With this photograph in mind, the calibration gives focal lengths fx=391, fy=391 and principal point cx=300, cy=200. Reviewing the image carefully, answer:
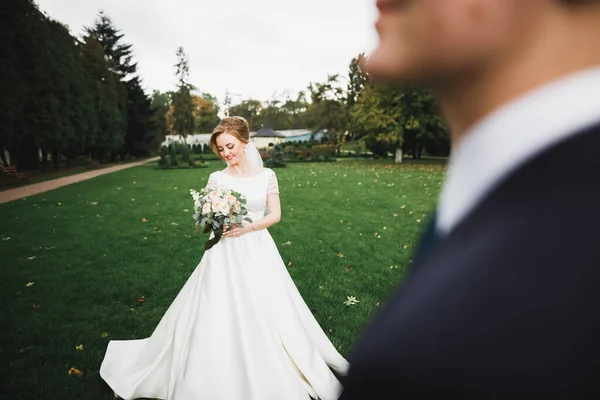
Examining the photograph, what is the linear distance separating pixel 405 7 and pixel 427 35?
58 mm

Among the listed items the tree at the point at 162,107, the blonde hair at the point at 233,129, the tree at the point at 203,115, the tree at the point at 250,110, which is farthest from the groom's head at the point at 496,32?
the tree at the point at 250,110

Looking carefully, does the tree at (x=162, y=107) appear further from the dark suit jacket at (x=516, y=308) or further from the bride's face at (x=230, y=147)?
the dark suit jacket at (x=516, y=308)

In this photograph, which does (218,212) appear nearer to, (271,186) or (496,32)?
(271,186)

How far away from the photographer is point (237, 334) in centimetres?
345

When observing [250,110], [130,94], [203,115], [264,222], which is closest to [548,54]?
[264,222]

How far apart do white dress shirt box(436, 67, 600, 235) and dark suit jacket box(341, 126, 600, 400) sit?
21mm

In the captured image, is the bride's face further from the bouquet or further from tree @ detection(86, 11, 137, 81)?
tree @ detection(86, 11, 137, 81)

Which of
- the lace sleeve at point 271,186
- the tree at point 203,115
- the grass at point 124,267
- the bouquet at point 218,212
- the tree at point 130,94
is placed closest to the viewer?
the bouquet at point 218,212

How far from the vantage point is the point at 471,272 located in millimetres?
352

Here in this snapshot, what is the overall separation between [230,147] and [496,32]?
143 inches

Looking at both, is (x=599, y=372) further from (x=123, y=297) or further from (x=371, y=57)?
(x=123, y=297)

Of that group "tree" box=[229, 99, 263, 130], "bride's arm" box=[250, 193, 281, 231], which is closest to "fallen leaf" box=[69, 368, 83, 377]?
"bride's arm" box=[250, 193, 281, 231]

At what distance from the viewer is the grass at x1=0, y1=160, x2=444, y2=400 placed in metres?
4.41

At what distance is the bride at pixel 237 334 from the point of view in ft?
11.0
